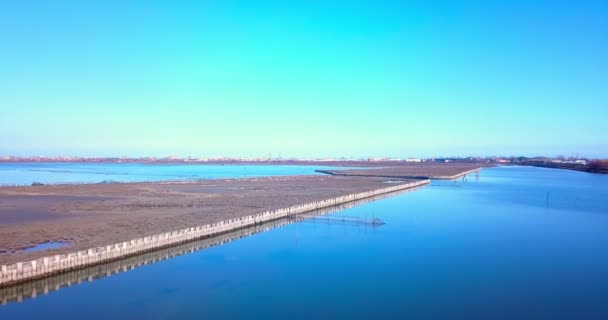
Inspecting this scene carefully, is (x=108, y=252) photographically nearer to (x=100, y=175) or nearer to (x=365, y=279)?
(x=365, y=279)

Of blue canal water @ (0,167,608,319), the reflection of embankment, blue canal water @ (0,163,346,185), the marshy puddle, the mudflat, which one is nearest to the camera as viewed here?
blue canal water @ (0,167,608,319)

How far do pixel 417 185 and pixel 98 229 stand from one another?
59890mm

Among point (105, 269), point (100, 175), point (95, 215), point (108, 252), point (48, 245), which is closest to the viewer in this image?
point (105, 269)

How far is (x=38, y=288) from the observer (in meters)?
17.2

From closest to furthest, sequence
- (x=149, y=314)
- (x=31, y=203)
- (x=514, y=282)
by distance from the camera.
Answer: (x=149, y=314), (x=514, y=282), (x=31, y=203)

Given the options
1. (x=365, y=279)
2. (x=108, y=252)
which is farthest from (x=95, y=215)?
(x=365, y=279)

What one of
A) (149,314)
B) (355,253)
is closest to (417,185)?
(355,253)

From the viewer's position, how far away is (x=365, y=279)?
786 inches

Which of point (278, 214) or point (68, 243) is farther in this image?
point (278, 214)

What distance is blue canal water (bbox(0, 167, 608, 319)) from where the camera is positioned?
51.9ft

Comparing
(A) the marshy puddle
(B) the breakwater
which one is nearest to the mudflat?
(A) the marshy puddle

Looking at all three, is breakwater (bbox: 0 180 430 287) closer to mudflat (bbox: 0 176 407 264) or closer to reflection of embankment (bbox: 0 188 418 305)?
reflection of embankment (bbox: 0 188 418 305)

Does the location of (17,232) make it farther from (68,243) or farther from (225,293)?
(225,293)

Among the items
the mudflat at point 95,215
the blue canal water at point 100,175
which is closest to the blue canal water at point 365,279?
the mudflat at point 95,215
